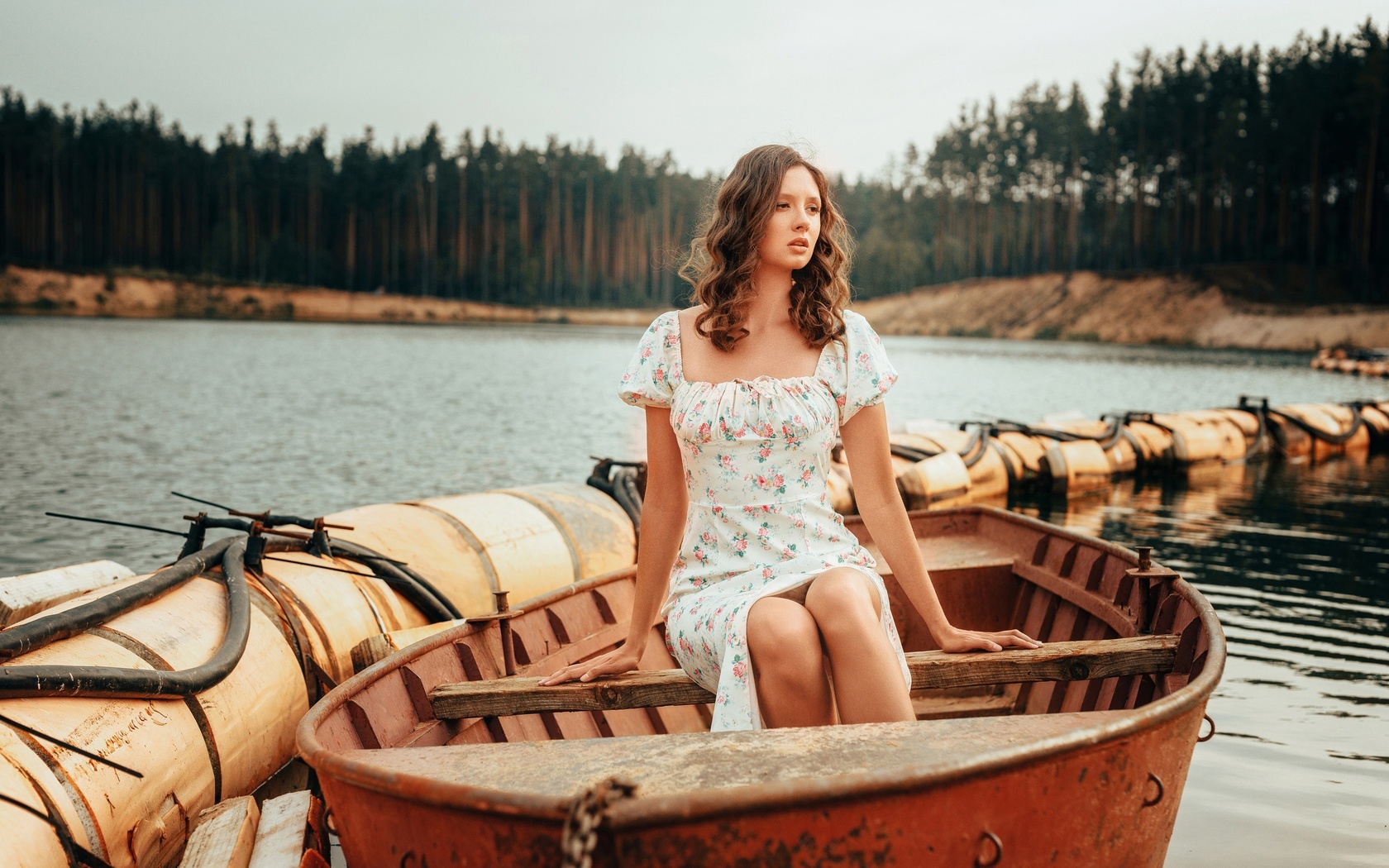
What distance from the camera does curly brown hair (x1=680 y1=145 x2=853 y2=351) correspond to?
3.26 m

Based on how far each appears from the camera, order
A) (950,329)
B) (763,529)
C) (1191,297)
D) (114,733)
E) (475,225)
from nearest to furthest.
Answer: (763,529)
(114,733)
(1191,297)
(950,329)
(475,225)

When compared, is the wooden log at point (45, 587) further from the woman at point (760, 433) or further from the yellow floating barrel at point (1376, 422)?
the yellow floating barrel at point (1376, 422)

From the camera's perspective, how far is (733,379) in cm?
324

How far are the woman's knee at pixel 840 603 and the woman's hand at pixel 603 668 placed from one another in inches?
26.1

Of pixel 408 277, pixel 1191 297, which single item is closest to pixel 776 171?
pixel 1191 297

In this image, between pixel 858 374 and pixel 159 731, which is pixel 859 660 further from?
pixel 159 731

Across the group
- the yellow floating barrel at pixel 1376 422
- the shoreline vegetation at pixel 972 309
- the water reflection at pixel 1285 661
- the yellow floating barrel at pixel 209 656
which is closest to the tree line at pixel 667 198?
the shoreline vegetation at pixel 972 309

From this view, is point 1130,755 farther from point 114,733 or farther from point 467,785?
point 114,733

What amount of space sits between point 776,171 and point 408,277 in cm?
8127

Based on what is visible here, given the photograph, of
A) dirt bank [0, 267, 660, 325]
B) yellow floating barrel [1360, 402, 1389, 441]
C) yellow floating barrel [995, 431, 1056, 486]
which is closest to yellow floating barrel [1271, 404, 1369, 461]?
yellow floating barrel [1360, 402, 1389, 441]

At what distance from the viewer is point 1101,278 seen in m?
66.1

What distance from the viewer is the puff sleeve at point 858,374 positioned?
322 centimetres

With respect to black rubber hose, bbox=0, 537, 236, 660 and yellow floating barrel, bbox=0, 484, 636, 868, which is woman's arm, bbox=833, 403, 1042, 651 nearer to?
yellow floating barrel, bbox=0, 484, 636, 868

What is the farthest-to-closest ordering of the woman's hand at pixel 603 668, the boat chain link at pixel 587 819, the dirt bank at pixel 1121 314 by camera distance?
the dirt bank at pixel 1121 314
the woman's hand at pixel 603 668
the boat chain link at pixel 587 819
